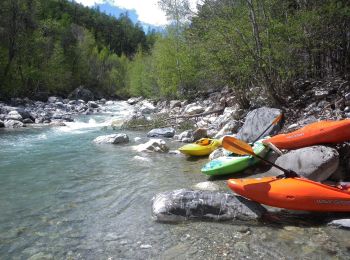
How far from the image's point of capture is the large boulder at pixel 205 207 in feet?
14.6

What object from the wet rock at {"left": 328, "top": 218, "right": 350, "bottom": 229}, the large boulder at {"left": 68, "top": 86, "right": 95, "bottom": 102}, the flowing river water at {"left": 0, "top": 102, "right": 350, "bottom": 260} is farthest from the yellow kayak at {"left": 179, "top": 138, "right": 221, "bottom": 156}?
the large boulder at {"left": 68, "top": 86, "right": 95, "bottom": 102}

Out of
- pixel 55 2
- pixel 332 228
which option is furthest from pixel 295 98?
pixel 55 2

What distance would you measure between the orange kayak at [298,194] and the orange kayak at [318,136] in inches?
46.4

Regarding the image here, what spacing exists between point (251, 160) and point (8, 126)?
39.7 feet

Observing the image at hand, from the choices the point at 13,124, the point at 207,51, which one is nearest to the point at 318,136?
the point at 207,51

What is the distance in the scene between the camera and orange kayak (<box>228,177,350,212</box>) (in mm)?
4258

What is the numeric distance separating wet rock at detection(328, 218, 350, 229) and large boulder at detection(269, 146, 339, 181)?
1.05m

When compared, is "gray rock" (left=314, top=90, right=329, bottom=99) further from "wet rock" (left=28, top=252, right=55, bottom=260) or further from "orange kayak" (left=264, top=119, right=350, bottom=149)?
"wet rock" (left=28, top=252, right=55, bottom=260)

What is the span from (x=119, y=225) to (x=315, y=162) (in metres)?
2.88

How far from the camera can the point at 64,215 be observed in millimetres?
4805

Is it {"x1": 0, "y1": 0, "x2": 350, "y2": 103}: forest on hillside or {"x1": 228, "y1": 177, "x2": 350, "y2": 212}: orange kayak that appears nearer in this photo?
{"x1": 228, "y1": 177, "x2": 350, "y2": 212}: orange kayak

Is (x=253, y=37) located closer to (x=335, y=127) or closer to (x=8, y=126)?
(x=335, y=127)

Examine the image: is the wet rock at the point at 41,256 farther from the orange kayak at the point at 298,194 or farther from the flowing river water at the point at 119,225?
the orange kayak at the point at 298,194

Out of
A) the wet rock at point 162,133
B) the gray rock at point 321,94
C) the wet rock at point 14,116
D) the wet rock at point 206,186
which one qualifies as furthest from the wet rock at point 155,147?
the wet rock at point 14,116
